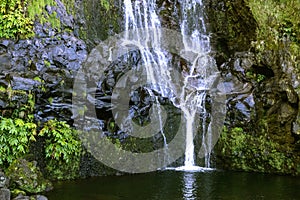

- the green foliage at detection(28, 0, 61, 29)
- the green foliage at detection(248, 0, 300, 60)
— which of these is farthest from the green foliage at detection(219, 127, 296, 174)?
the green foliage at detection(28, 0, 61, 29)

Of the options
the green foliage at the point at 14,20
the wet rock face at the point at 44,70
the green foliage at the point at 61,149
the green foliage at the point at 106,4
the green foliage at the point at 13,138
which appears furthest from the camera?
the green foliage at the point at 106,4

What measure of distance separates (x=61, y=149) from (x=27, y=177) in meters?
1.32

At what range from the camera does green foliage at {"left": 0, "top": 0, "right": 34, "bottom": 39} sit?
31.8ft

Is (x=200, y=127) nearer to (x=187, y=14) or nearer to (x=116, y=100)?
(x=116, y=100)

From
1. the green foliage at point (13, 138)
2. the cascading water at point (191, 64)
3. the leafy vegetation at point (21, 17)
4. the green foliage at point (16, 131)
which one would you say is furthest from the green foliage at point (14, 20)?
the cascading water at point (191, 64)

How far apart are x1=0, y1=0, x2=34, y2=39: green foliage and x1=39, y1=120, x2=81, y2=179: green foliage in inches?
103

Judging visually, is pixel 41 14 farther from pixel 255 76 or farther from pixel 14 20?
pixel 255 76

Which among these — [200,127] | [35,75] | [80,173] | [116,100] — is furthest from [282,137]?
[35,75]

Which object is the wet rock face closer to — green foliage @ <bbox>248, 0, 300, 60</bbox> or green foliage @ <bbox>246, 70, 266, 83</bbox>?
green foliage @ <bbox>246, 70, 266, 83</bbox>

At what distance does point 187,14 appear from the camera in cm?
1380

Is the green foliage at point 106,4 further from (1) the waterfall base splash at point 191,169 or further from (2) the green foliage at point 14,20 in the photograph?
(1) the waterfall base splash at point 191,169

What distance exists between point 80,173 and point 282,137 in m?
5.79

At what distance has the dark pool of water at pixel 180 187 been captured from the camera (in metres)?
7.64

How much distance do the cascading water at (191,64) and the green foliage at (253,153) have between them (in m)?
0.58
